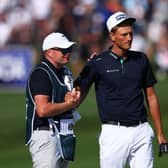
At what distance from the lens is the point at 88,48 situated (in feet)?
84.2

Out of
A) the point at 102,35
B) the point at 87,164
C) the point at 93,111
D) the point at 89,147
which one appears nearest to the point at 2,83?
the point at 102,35

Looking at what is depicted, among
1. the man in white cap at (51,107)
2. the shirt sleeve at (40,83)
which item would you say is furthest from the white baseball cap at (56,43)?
the shirt sleeve at (40,83)

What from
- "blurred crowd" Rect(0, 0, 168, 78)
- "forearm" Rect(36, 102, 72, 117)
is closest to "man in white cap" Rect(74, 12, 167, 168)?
"forearm" Rect(36, 102, 72, 117)

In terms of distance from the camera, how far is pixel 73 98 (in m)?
8.81

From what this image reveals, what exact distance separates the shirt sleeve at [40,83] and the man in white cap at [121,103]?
714mm

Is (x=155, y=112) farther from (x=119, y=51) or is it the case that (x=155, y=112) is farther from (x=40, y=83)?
(x=40, y=83)

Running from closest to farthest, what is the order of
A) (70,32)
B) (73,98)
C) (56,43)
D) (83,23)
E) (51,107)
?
(51,107)
(73,98)
(56,43)
(70,32)
(83,23)

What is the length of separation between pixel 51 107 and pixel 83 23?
18.1m

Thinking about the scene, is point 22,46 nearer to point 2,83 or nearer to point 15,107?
point 2,83

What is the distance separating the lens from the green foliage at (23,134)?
46.1 feet

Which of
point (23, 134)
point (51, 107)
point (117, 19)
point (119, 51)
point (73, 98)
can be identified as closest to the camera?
point (51, 107)

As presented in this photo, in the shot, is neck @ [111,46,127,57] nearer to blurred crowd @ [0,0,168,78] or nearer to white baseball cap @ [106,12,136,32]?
white baseball cap @ [106,12,136,32]

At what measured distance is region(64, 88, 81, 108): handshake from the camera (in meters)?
8.77

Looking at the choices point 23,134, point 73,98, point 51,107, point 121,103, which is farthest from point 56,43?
point 23,134
